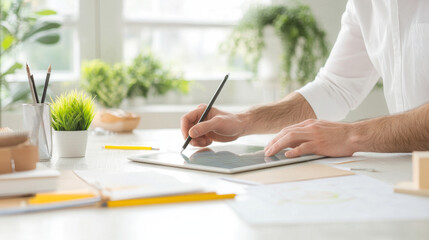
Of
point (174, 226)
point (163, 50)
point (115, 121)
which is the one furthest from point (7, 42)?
point (174, 226)

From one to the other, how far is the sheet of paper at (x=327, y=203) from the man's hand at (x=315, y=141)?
25cm

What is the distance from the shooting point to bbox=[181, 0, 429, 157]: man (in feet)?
3.83

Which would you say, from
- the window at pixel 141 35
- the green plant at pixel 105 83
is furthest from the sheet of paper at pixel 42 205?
the window at pixel 141 35

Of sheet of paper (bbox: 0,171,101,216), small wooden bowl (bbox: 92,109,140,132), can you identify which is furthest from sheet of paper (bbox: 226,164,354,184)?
small wooden bowl (bbox: 92,109,140,132)

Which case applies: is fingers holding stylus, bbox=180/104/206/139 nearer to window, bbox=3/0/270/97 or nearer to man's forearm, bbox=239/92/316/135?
man's forearm, bbox=239/92/316/135

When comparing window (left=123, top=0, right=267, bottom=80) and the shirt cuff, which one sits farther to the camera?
window (left=123, top=0, right=267, bottom=80)

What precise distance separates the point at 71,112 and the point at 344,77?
952mm

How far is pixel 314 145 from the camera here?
1.14 meters

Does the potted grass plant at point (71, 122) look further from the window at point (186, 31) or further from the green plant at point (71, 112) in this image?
the window at point (186, 31)

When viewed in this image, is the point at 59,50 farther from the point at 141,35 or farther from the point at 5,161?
the point at 5,161

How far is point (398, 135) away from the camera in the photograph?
1.17m

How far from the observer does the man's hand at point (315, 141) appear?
1.14 metres

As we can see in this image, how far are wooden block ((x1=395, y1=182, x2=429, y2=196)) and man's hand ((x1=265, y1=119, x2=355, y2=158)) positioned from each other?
0.33m

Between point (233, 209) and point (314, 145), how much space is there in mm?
464
